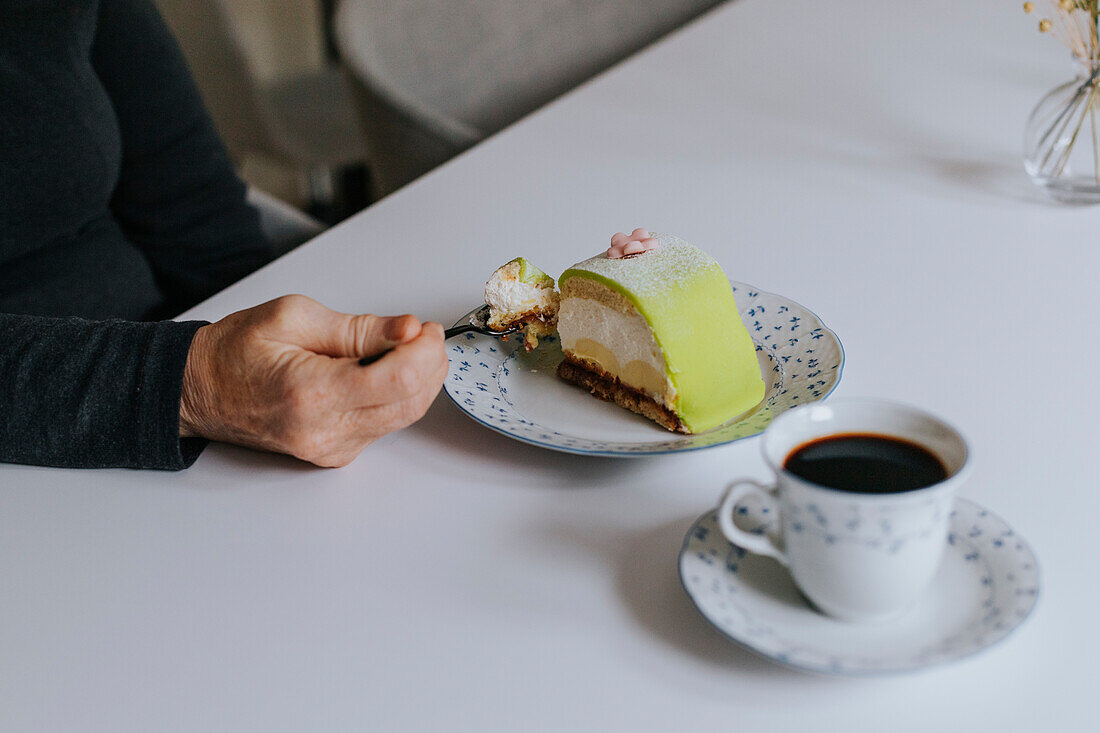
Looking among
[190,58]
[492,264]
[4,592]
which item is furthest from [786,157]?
[190,58]

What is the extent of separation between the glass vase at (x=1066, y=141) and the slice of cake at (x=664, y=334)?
0.54m

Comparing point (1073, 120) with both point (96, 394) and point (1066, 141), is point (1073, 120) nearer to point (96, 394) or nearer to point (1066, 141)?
point (1066, 141)

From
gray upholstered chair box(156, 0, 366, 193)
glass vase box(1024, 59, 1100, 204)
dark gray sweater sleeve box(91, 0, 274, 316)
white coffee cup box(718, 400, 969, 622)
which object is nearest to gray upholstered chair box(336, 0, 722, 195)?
dark gray sweater sleeve box(91, 0, 274, 316)

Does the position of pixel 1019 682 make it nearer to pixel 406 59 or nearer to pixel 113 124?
pixel 113 124

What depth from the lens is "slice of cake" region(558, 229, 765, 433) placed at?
0.71 metres

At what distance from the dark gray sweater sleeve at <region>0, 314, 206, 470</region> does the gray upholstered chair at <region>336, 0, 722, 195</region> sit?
2.98 ft

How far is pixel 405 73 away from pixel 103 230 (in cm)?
77

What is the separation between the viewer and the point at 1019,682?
0.53m

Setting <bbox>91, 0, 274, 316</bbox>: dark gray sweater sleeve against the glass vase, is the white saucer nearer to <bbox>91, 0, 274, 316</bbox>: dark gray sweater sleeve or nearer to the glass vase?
the glass vase

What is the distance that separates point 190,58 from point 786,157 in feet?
6.38

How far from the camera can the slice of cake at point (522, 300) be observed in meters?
0.80

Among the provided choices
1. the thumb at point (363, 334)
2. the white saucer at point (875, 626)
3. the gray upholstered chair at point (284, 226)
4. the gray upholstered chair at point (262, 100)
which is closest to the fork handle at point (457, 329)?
the thumb at point (363, 334)

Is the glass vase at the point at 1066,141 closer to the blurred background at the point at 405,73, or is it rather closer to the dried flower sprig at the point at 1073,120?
the dried flower sprig at the point at 1073,120

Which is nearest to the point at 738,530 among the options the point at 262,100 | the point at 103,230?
the point at 103,230
